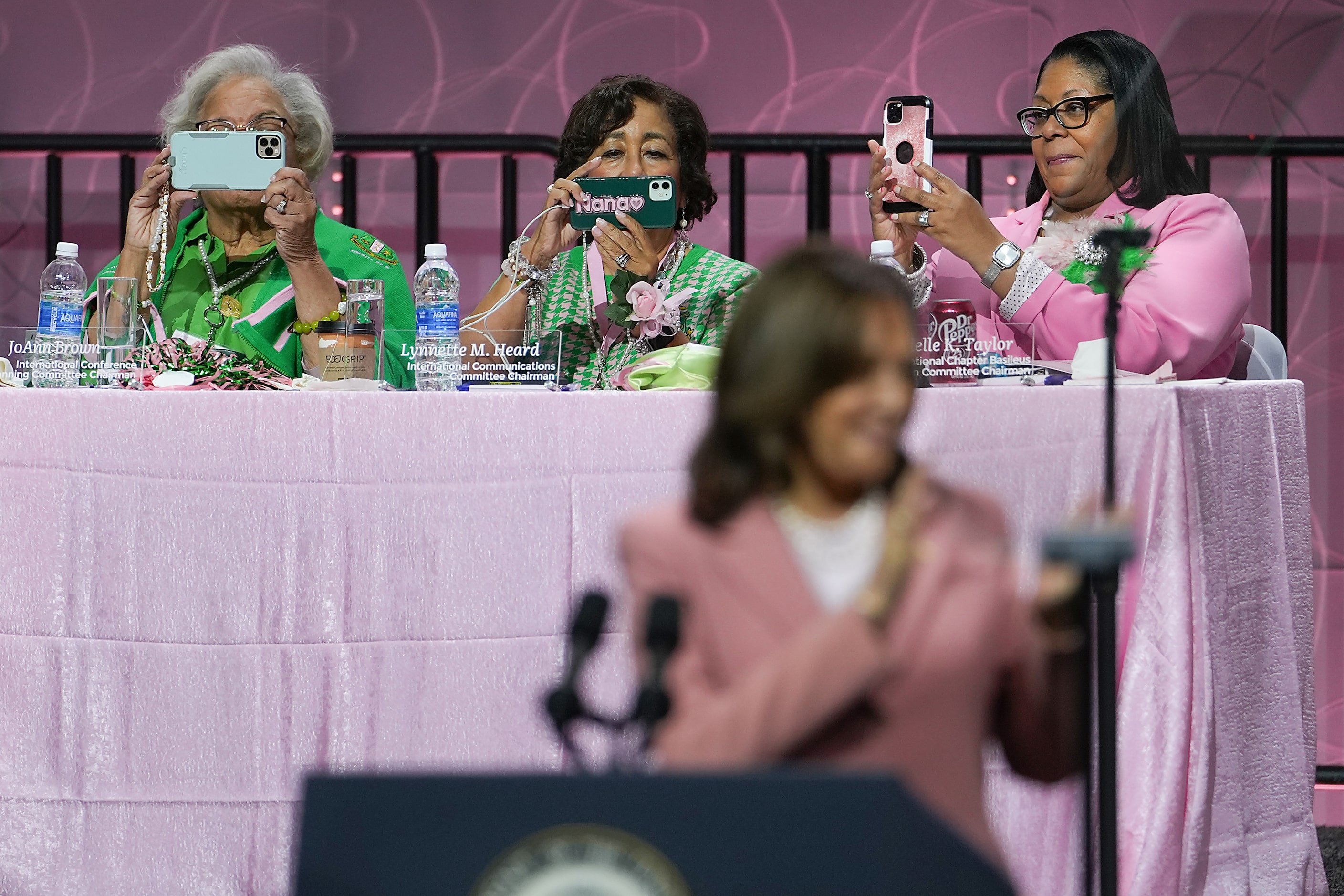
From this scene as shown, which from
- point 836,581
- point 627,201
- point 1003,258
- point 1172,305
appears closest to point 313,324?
point 627,201

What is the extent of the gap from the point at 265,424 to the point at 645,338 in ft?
2.36

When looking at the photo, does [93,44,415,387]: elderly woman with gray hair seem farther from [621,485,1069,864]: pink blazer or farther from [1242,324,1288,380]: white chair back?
[621,485,1069,864]: pink blazer

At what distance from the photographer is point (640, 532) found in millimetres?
977

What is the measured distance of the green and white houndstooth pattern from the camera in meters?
2.37

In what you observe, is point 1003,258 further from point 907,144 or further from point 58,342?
point 58,342

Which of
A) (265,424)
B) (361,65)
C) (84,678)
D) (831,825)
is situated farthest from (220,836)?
(361,65)

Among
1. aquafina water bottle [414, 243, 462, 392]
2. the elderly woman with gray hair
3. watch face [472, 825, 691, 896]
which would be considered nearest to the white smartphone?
the elderly woman with gray hair

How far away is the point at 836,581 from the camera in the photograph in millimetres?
937

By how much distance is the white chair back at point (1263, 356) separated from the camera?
2.39m

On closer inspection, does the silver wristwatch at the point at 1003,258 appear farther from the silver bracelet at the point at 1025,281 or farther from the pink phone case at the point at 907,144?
the pink phone case at the point at 907,144

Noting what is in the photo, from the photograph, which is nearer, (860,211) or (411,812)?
(411,812)

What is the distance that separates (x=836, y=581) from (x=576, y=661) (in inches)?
7.3

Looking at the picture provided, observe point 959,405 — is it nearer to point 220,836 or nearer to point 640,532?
point 640,532

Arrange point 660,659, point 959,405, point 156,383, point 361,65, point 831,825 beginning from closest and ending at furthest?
point 831,825
point 660,659
point 959,405
point 156,383
point 361,65
